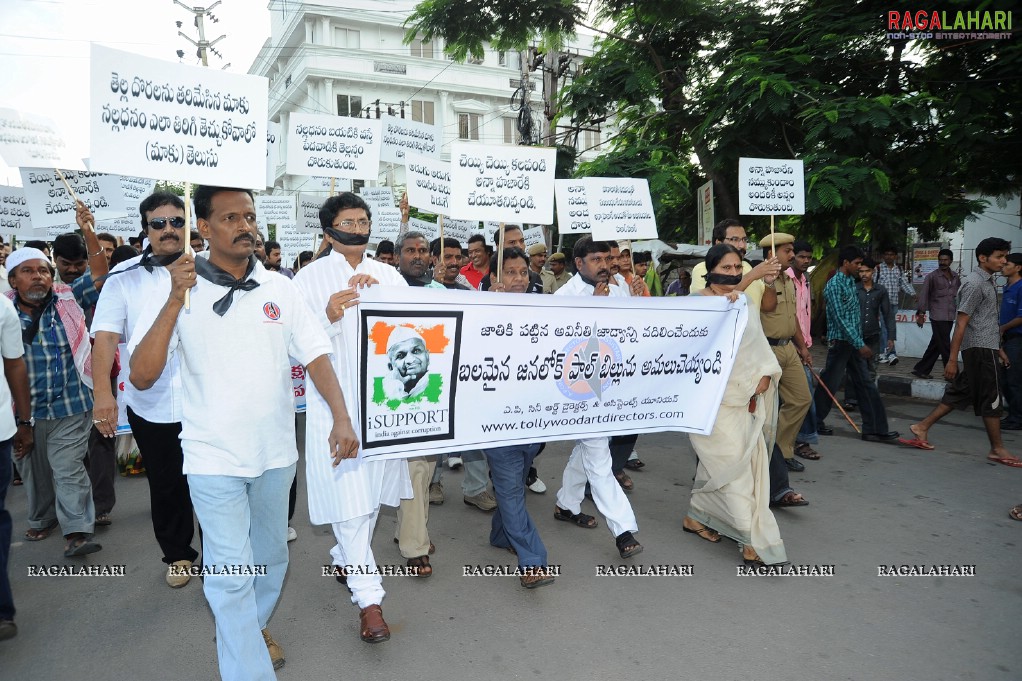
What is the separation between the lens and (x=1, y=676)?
10.8ft

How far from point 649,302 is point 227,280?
2.56 meters

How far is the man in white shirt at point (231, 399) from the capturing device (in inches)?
108

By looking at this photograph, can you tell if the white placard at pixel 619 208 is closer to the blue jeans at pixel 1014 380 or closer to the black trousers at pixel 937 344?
the blue jeans at pixel 1014 380

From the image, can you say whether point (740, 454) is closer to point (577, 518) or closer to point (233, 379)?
point (577, 518)

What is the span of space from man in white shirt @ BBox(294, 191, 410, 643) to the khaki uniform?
12.1ft

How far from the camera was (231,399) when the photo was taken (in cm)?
282

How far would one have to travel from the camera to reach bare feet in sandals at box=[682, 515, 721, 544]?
190 inches

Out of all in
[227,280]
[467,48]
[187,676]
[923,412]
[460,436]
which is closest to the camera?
[227,280]

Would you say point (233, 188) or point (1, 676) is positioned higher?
point (233, 188)

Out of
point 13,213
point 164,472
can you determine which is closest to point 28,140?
point 13,213

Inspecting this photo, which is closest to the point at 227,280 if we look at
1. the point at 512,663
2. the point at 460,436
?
the point at 460,436

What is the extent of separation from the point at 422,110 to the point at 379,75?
11.9 feet

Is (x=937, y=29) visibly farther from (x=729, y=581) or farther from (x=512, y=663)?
(x=512, y=663)

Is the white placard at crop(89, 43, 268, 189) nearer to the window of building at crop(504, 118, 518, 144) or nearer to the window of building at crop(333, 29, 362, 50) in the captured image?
the window of building at crop(504, 118, 518, 144)
